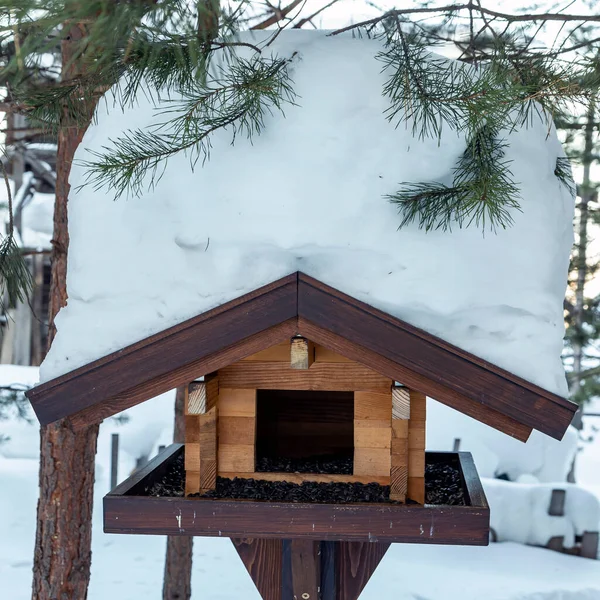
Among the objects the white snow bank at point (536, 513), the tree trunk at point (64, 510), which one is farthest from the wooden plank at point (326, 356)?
the white snow bank at point (536, 513)

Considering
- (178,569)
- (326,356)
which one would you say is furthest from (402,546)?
(326,356)

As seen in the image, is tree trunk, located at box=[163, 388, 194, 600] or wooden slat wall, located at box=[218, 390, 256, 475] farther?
tree trunk, located at box=[163, 388, 194, 600]

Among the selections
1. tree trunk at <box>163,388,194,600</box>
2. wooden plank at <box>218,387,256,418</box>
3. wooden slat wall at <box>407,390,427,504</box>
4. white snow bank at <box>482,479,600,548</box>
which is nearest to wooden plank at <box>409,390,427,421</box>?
wooden slat wall at <box>407,390,427,504</box>

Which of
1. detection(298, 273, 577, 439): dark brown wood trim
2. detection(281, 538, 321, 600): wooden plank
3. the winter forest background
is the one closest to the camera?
detection(298, 273, 577, 439): dark brown wood trim

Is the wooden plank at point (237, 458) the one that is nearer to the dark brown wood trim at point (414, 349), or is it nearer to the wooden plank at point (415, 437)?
the wooden plank at point (415, 437)

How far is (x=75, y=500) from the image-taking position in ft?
11.2

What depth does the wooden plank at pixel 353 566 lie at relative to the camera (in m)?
2.36

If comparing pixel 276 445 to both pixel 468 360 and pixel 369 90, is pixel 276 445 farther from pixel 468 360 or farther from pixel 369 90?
pixel 369 90

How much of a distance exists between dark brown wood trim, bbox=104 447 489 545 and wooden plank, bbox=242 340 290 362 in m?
0.40

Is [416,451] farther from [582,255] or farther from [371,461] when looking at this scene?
[582,255]

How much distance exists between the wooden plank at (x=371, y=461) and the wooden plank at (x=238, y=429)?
0.31 metres

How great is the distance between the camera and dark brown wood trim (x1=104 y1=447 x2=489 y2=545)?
6.30ft

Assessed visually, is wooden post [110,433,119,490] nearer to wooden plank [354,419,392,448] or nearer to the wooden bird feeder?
the wooden bird feeder

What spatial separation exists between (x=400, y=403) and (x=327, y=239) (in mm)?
479
